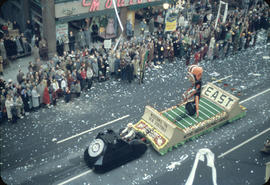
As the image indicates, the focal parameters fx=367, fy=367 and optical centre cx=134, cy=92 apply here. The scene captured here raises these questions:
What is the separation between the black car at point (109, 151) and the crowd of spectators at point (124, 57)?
4.75 meters

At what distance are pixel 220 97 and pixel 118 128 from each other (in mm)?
5622

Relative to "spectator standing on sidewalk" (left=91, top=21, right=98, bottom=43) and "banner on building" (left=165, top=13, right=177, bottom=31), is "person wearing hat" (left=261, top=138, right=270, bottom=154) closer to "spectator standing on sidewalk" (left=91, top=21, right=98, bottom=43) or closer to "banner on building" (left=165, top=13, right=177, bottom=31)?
"banner on building" (left=165, top=13, right=177, bottom=31)

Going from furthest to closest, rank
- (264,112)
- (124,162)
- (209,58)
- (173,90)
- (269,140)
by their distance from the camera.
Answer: (209,58) < (173,90) < (264,112) < (269,140) < (124,162)

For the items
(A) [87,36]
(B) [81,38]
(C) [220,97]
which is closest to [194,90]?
(C) [220,97]

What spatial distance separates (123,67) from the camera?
851 inches

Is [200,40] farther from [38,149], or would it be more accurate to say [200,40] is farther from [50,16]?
[38,149]

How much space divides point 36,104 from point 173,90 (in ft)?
25.9

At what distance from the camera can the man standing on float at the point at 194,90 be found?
1714cm

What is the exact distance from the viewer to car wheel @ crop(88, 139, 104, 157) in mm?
15023

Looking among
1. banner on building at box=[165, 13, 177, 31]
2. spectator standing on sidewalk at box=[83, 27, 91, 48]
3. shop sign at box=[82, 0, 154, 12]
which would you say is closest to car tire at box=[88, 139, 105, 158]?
spectator standing on sidewalk at box=[83, 27, 91, 48]

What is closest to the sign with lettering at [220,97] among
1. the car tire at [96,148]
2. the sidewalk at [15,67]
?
A: the car tire at [96,148]

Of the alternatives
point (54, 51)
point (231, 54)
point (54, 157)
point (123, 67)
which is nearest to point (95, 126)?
point (54, 157)

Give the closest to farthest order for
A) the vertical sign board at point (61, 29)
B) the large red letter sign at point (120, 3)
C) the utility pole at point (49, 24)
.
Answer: the utility pole at point (49, 24)
the vertical sign board at point (61, 29)
the large red letter sign at point (120, 3)

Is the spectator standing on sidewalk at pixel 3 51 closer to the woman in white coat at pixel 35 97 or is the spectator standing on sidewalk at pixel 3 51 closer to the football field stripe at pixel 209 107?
the woman in white coat at pixel 35 97
